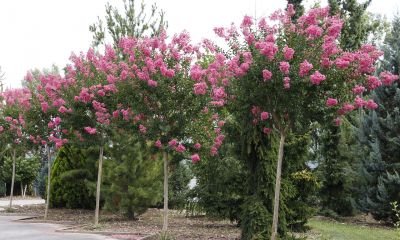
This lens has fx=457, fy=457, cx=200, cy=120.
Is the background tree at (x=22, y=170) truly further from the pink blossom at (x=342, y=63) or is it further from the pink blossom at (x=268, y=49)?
the pink blossom at (x=342, y=63)

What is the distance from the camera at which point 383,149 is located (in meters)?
15.8

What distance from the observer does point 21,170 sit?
29.8m

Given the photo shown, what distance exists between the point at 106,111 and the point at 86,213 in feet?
21.6

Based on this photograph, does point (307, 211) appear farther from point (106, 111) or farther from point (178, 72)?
point (106, 111)

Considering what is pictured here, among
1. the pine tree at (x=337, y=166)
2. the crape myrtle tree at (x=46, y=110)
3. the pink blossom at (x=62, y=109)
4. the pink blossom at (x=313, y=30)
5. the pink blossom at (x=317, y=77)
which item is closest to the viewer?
the pink blossom at (x=317, y=77)

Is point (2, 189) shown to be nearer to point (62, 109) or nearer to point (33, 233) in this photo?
point (62, 109)

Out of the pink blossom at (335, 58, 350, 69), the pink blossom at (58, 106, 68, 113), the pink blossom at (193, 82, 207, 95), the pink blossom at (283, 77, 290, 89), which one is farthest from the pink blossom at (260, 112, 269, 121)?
the pink blossom at (58, 106, 68, 113)

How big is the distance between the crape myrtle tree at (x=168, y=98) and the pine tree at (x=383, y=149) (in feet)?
23.6

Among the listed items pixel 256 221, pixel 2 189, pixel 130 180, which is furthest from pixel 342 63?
pixel 2 189

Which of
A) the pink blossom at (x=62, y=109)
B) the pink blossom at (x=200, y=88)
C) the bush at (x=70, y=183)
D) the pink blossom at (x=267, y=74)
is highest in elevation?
the pink blossom at (x=62, y=109)

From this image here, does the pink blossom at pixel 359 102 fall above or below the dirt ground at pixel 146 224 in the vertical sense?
above

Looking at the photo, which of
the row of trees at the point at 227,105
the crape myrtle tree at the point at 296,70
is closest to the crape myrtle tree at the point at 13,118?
the row of trees at the point at 227,105

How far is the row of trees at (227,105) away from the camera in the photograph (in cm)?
798

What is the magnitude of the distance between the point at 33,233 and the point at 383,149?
1152 centimetres
